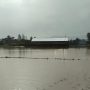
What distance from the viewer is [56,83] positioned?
11.1 meters

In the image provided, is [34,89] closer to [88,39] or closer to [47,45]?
[47,45]

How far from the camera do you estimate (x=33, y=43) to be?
70375 mm

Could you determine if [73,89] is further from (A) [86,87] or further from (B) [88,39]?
(B) [88,39]

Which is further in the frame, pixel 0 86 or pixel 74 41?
pixel 74 41

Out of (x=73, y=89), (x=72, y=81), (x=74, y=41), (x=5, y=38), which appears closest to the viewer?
(x=73, y=89)

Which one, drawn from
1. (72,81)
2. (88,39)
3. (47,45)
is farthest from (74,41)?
(72,81)

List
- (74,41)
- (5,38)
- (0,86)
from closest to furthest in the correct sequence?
(0,86) → (74,41) → (5,38)

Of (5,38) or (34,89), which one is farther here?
(5,38)

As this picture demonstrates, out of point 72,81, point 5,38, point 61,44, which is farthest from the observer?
point 5,38

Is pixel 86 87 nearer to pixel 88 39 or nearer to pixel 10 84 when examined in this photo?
pixel 10 84

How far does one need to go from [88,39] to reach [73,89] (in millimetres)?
83681

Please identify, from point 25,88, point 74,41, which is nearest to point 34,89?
point 25,88

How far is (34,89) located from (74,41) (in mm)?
82162

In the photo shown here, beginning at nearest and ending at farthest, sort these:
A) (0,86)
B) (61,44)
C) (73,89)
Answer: (73,89) → (0,86) → (61,44)
